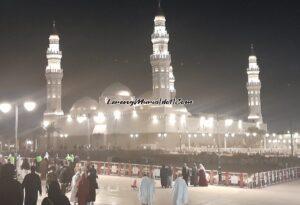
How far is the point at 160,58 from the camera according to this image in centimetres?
6316

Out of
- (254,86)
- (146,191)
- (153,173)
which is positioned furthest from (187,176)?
(254,86)

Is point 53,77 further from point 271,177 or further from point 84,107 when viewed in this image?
point 271,177

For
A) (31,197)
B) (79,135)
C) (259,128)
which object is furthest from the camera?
(259,128)

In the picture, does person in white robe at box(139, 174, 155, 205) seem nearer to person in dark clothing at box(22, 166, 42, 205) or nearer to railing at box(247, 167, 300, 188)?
person in dark clothing at box(22, 166, 42, 205)

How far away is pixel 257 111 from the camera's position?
85.4 meters

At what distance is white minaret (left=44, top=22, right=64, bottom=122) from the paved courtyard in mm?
53107

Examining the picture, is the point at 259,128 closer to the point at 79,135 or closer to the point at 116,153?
the point at 79,135

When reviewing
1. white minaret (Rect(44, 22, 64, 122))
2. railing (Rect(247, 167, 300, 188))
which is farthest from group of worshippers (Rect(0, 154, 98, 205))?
white minaret (Rect(44, 22, 64, 122))

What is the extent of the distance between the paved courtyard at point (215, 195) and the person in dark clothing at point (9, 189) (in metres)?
8.43

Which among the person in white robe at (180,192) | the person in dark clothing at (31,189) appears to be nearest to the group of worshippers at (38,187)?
the person in dark clothing at (31,189)

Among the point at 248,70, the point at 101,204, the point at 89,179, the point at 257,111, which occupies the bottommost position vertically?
the point at 101,204

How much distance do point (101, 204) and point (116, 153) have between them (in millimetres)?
30422

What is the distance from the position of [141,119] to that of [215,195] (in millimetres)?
46239

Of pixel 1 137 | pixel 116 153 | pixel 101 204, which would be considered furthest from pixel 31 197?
pixel 1 137
